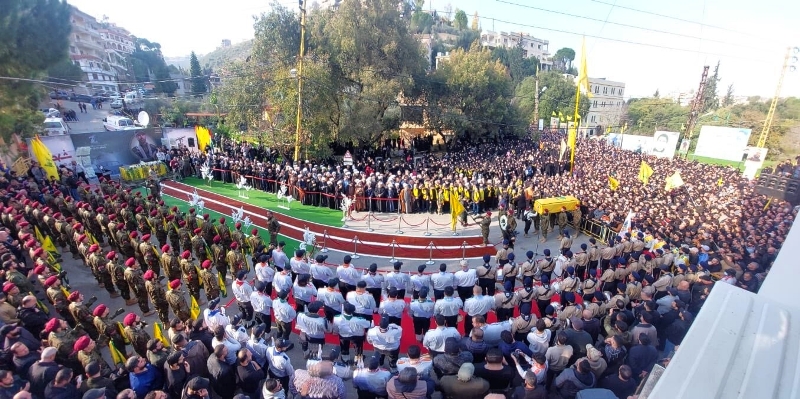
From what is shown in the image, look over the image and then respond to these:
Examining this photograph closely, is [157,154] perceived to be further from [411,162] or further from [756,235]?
[756,235]

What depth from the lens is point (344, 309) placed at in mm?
6184

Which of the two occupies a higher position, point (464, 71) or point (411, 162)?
point (464, 71)

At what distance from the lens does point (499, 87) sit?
3209 cm

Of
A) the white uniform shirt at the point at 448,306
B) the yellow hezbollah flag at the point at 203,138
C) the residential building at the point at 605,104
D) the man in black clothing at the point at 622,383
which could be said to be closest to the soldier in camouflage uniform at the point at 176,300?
the white uniform shirt at the point at 448,306

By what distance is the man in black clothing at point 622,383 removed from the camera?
14.1 ft

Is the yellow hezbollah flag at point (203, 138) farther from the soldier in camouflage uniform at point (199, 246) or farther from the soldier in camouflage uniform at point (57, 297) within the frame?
the soldier in camouflage uniform at point (57, 297)

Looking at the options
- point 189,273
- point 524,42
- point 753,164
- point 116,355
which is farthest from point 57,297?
point 524,42

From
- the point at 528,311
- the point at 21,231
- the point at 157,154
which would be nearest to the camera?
the point at 528,311

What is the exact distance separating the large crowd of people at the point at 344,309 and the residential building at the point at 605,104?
60.5 metres

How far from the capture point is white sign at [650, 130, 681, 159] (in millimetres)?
32875

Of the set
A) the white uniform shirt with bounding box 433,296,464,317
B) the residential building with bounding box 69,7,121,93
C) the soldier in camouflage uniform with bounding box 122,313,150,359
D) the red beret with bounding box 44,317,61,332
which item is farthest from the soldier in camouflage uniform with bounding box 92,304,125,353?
the residential building with bounding box 69,7,121,93

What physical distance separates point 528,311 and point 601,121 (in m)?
75.3

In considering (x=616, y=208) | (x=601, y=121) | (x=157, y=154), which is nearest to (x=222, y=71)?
(x=157, y=154)

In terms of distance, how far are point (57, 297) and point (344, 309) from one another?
520cm
